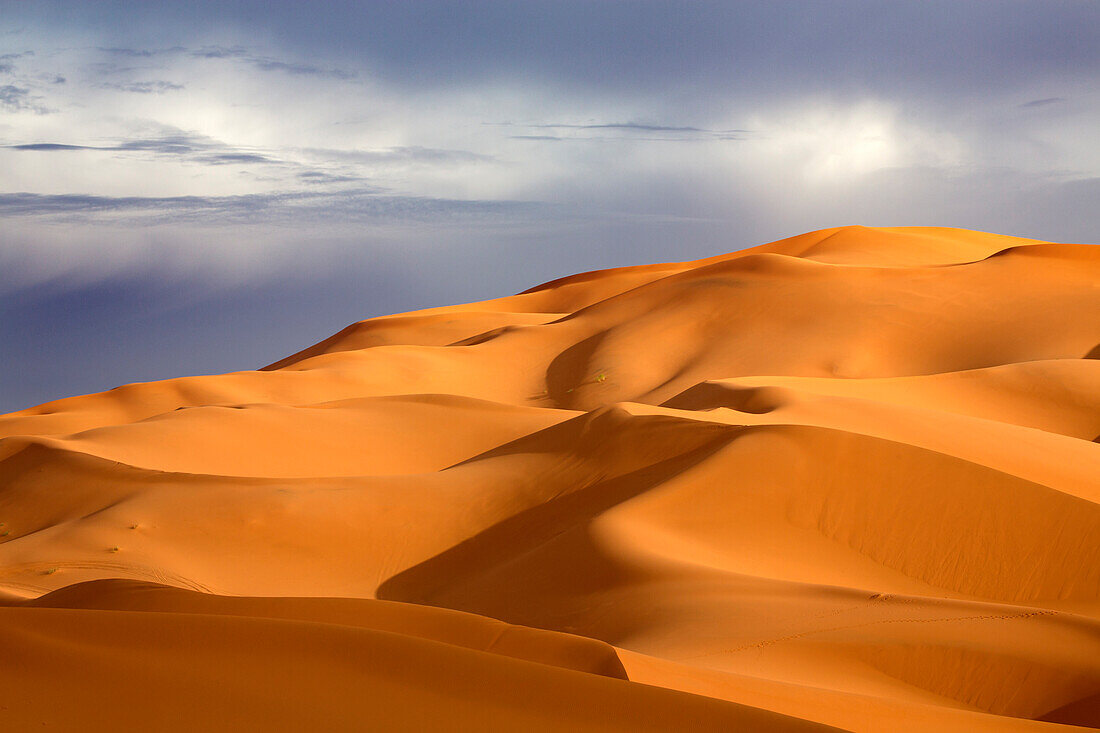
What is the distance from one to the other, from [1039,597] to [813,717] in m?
6.13

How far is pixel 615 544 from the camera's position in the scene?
10.6 m

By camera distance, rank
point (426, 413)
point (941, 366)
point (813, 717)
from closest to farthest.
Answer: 1. point (813, 717)
2. point (426, 413)
3. point (941, 366)

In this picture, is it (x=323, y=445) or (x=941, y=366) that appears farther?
(x=941, y=366)

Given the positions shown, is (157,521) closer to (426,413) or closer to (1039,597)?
(426,413)

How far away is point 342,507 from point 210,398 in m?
18.5

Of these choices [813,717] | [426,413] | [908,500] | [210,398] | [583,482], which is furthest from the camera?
[210,398]

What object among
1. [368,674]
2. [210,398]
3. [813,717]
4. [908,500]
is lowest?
[210,398]

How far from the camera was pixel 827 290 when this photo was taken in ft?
107

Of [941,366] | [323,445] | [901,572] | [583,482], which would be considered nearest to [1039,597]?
[901,572]

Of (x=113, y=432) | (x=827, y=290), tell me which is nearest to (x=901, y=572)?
(x=113, y=432)

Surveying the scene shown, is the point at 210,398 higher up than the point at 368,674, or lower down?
lower down

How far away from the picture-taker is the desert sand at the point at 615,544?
3.60 metres

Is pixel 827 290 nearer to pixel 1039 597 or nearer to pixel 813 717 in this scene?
pixel 1039 597

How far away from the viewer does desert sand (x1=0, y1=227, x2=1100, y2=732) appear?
360 centimetres
